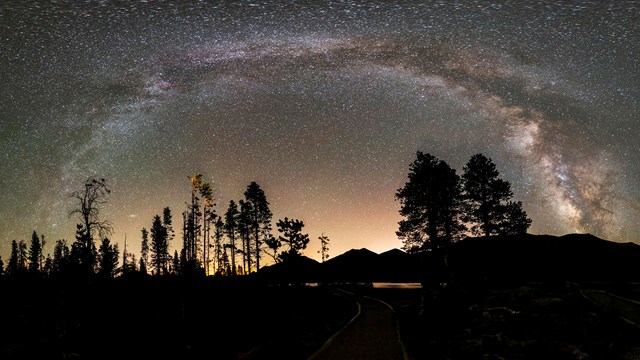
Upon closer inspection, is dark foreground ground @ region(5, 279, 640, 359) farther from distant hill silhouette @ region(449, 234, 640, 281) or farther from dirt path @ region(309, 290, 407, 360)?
distant hill silhouette @ region(449, 234, 640, 281)

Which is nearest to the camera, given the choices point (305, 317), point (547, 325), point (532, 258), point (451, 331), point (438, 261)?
point (547, 325)

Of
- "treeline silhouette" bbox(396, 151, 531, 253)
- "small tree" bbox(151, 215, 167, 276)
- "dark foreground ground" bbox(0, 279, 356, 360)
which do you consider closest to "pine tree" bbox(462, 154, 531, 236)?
"treeline silhouette" bbox(396, 151, 531, 253)

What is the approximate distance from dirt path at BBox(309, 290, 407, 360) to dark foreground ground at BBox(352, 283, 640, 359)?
4.31 feet

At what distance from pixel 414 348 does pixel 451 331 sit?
2832 mm

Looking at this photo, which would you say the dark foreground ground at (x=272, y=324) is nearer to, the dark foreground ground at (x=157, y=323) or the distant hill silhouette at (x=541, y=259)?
the dark foreground ground at (x=157, y=323)

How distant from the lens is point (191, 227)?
2370 inches

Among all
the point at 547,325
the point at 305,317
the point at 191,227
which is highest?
the point at 191,227

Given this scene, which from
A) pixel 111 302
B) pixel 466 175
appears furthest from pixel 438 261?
pixel 111 302

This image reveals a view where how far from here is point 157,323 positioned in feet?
67.6

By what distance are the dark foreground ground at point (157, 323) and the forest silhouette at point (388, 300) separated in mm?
84

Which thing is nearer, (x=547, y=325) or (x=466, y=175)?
(x=547, y=325)

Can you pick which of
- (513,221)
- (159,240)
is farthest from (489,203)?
(159,240)

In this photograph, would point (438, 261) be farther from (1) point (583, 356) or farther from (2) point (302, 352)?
(1) point (583, 356)

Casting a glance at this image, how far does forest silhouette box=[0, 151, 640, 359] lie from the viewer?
899cm
